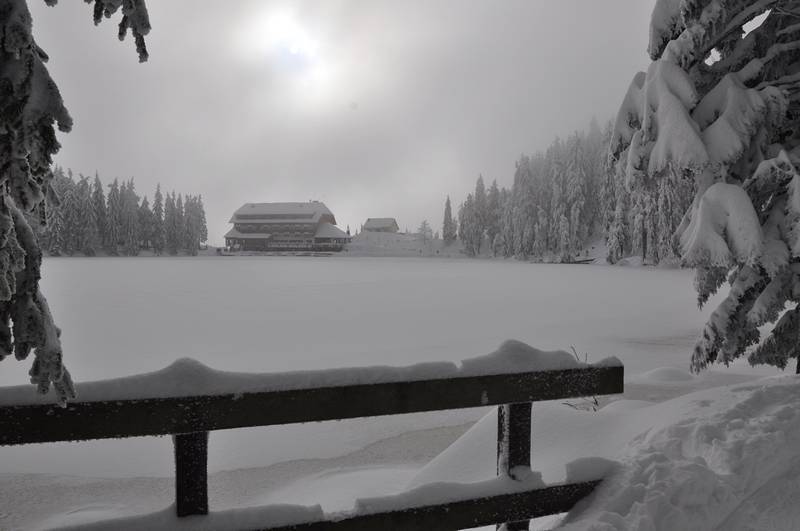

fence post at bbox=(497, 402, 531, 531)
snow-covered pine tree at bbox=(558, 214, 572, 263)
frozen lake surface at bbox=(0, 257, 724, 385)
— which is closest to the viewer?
fence post at bbox=(497, 402, 531, 531)

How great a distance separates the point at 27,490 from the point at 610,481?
22.7ft

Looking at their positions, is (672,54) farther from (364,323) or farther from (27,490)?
(364,323)

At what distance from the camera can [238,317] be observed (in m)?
20.7

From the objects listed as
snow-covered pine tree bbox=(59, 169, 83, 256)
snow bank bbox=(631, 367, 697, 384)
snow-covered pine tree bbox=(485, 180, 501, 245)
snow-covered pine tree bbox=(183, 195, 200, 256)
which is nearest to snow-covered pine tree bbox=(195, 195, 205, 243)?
snow-covered pine tree bbox=(183, 195, 200, 256)

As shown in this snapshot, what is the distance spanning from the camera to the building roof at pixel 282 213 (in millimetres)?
117375

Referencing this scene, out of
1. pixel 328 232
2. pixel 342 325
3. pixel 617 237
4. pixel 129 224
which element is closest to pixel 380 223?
pixel 328 232

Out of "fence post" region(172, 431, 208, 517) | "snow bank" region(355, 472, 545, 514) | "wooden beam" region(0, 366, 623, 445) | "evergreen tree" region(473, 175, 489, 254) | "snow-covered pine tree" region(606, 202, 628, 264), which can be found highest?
"evergreen tree" region(473, 175, 489, 254)

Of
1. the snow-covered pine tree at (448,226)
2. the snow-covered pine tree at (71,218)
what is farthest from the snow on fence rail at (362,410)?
the snow-covered pine tree at (448,226)

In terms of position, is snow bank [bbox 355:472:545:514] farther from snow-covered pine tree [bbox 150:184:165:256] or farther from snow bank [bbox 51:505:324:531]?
snow-covered pine tree [bbox 150:184:165:256]

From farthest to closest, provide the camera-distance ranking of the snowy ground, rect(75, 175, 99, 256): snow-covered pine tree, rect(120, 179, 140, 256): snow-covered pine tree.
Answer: rect(120, 179, 140, 256): snow-covered pine tree
rect(75, 175, 99, 256): snow-covered pine tree
the snowy ground

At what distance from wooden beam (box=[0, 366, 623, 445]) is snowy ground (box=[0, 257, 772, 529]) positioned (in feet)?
12.3

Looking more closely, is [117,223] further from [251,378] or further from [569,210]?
[251,378]

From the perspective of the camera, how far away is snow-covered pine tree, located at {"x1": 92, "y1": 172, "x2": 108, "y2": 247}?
9681 cm

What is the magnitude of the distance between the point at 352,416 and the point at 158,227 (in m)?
118
